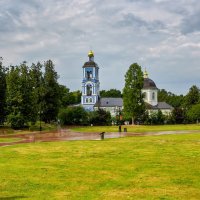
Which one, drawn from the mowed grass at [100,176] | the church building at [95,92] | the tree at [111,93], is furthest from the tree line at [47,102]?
the tree at [111,93]

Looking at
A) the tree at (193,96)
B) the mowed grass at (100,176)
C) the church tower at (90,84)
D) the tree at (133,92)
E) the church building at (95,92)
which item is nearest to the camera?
the mowed grass at (100,176)

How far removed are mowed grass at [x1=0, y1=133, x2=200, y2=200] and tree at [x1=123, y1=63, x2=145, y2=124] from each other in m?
58.0

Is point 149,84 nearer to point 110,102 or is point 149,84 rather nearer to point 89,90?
point 110,102

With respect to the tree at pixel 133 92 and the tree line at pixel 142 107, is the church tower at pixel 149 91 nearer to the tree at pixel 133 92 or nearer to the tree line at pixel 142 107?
the tree line at pixel 142 107

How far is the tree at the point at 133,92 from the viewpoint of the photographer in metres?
81.3

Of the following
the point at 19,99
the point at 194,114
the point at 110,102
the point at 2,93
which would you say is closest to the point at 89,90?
the point at 110,102

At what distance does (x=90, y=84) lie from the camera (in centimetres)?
12044

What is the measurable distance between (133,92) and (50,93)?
57.5 feet

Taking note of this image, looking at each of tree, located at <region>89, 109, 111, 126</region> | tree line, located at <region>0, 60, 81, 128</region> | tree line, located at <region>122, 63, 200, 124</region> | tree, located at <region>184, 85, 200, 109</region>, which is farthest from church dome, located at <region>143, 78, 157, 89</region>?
tree line, located at <region>0, 60, 81, 128</region>

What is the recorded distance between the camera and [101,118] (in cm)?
9719

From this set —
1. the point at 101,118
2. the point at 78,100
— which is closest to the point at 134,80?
the point at 101,118

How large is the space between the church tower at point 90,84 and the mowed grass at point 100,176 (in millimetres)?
96747

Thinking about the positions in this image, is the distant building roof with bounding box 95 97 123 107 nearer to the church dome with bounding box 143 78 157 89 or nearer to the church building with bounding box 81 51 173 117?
the church building with bounding box 81 51 173 117

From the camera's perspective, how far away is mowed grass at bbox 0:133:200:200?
12.5 meters
